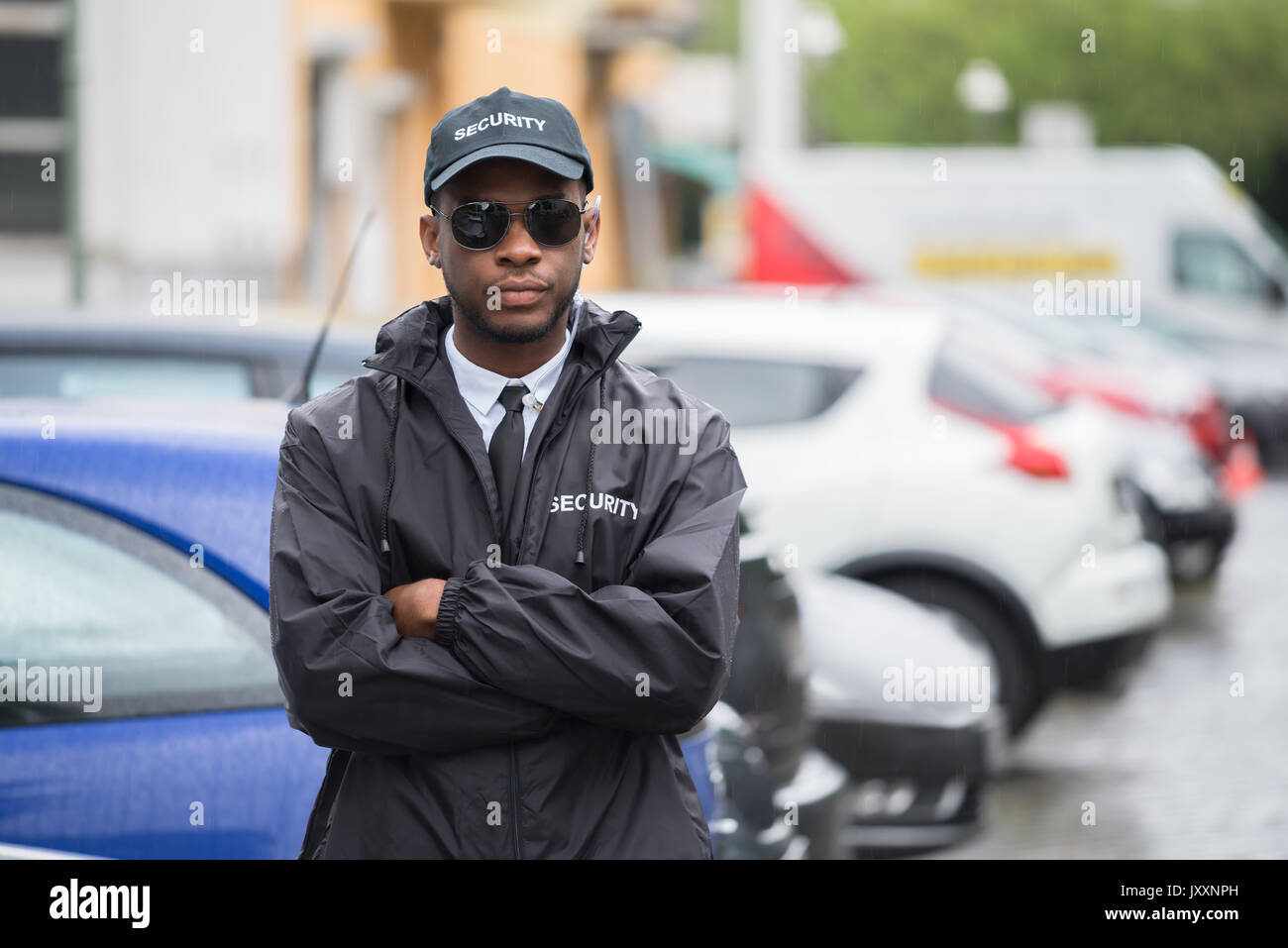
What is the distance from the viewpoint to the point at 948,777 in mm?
5855

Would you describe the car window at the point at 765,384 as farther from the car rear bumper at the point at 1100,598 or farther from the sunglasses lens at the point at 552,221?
the sunglasses lens at the point at 552,221

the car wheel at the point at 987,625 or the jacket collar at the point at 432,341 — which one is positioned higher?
the jacket collar at the point at 432,341

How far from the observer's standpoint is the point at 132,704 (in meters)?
3.04

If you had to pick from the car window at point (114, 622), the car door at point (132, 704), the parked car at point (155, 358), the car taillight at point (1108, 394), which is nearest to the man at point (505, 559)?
the car door at point (132, 704)

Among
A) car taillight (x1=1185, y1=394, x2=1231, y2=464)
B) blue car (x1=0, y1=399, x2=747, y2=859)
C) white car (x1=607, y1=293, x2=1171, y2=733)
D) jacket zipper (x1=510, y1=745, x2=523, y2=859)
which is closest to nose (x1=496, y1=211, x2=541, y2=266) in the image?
jacket zipper (x1=510, y1=745, x2=523, y2=859)

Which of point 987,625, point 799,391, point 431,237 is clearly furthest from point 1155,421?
point 431,237

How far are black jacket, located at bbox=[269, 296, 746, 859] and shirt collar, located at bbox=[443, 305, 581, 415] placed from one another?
0.03m

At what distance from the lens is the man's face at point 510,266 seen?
8.41 ft

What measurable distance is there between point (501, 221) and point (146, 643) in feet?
3.35

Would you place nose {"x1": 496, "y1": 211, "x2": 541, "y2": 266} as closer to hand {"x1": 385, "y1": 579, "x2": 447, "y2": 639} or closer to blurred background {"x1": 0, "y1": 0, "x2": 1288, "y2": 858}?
hand {"x1": 385, "y1": 579, "x2": 447, "y2": 639}

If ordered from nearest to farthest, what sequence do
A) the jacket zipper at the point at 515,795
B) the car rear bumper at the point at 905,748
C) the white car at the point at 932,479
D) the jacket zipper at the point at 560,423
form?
the jacket zipper at the point at 515,795 < the jacket zipper at the point at 560,423 < the car rear bumper at the point at 905,748 < the white car at the point at 932,479

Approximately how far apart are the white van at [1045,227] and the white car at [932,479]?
12.9 meters

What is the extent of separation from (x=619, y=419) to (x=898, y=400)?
5.50 meters
